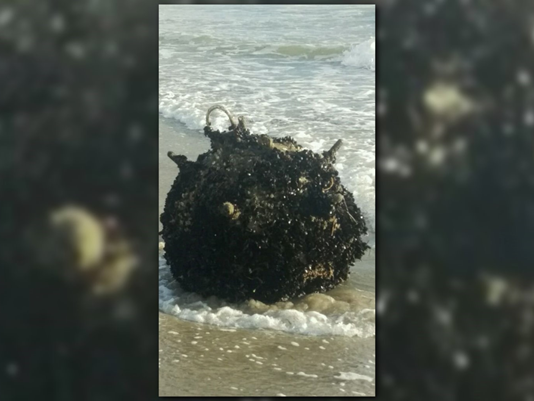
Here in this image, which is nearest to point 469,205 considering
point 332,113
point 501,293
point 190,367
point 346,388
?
point 501,293

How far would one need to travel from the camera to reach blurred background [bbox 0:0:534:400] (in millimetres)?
2256

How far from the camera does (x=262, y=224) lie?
2232 mm

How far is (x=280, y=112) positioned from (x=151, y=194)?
53cm

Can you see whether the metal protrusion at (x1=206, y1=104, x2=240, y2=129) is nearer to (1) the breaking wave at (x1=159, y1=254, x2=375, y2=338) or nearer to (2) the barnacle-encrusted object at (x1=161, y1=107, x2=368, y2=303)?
(2) the barnacle-encrusted object at (x1=161, y1=107, x2=368, y2=303)

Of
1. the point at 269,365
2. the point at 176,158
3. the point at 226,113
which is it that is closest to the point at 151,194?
the point at 176,158

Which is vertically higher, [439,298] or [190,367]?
[439,298]

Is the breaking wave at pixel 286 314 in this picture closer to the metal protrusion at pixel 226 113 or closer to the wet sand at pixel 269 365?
the wet sand at pixel 269 365

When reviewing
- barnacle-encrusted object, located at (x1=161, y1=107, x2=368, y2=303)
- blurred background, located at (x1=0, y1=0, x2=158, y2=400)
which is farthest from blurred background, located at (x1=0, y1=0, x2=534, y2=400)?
barnacle-encrusted object, located at (x1=161, y1=107, x2=368, y2=303)

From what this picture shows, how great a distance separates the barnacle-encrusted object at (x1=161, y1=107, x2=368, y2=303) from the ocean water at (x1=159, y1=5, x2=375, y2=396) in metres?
0.04

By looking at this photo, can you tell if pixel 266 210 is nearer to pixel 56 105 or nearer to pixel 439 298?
pixel 439 298

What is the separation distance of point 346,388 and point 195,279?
0.63 meters

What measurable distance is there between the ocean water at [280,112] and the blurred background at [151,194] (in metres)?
0.06

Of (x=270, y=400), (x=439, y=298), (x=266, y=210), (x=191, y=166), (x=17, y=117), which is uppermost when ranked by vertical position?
(x=17, y=117)

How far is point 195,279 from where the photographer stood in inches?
88.9
